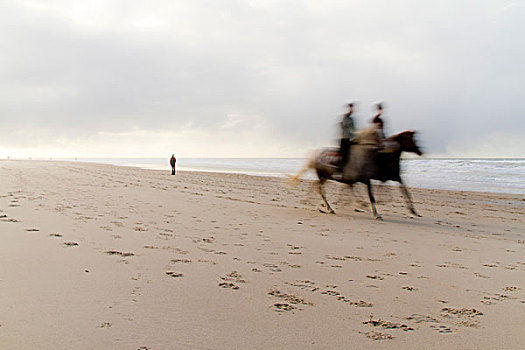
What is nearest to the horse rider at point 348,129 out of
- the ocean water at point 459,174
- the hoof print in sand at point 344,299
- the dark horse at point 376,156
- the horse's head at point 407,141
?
the dark horse at point 376,156

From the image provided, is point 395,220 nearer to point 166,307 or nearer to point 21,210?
point 166,307

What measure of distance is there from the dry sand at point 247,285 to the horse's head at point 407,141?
2629 millimetres

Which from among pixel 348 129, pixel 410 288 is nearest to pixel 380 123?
pixel 348 129

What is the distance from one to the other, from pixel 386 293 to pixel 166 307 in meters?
2.23

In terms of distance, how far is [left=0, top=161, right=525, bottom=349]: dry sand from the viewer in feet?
9.36

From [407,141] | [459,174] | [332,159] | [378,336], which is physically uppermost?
[407,141]

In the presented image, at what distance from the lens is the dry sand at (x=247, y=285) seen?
285 cm

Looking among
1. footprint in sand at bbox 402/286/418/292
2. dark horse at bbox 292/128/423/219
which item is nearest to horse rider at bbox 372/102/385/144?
dark horse at bbox 292/128/423/219

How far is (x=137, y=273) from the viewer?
4164mm

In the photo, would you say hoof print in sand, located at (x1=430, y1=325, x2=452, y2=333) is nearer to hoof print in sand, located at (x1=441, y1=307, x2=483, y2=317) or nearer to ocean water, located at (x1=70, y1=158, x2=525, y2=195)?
hoof print in sand, located at (x1=441, y1=307, x2=483, y2=317)

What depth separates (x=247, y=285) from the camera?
13.1ft

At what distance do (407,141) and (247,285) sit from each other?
294 inches

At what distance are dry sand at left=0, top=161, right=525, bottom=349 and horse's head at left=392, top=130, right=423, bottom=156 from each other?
2.63 m

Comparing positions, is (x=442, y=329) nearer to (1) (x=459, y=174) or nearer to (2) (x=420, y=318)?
(2) (x=420, y=318)
